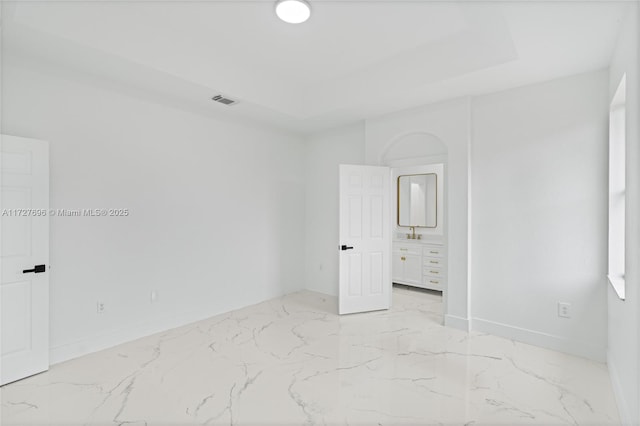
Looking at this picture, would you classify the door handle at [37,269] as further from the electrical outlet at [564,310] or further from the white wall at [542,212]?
the electrical outlet at [564,310]

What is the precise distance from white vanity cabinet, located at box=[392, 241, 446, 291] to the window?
93.8 inches

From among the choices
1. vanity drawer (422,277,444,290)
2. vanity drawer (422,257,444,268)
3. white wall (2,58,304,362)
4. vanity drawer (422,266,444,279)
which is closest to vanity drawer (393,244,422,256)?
vanity drawer (422,257,444,268)

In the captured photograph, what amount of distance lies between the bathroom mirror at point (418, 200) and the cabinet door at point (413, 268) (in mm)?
690

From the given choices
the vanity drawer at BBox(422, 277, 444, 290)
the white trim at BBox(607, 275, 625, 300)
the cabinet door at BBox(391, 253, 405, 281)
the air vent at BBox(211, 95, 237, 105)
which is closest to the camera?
the white trim at BBox(607, 275, 625, 300)

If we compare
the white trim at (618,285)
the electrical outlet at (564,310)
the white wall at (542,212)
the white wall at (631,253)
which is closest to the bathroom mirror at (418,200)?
the white wall at (542,212)

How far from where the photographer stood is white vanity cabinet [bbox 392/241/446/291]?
5.36 metres

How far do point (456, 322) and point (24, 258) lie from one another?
427 centimetres

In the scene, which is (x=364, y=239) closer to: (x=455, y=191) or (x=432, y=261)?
(x=455, y=191)

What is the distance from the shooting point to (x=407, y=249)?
576 cm

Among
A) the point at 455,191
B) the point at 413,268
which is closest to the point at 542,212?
the point at 455,191

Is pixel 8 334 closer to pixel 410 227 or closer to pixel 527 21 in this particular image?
pixel 527 21

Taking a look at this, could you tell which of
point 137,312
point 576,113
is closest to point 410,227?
point 576,113

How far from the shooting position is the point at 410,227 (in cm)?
615

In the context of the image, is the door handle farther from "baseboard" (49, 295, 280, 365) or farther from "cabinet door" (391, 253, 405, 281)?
"cabinet door" (391, 253, 405, 281)
